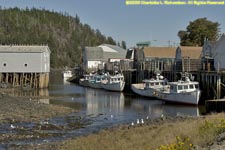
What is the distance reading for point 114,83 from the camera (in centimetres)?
7950

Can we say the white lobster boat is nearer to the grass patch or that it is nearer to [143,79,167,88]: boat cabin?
[143,79,167,88]: boat cabin

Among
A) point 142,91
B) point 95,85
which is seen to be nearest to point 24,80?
point 95,85

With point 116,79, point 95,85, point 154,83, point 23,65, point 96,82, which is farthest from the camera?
point 95,85

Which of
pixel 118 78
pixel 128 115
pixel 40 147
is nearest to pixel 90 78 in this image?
pixel 118 78

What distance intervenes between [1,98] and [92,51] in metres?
83.1

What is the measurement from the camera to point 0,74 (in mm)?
79625

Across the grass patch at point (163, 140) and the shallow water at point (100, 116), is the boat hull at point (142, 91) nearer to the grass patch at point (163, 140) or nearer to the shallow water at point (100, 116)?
the shallow water at point (100, 116)

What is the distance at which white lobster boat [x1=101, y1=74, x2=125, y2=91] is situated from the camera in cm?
7856

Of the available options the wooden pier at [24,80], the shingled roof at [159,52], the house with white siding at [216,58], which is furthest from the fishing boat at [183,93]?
the shingled roof at [159,52]

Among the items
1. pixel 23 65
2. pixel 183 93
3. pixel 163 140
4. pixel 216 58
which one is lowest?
pixel 183 93

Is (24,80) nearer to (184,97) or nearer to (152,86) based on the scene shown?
(152,86)

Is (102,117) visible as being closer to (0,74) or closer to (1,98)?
(1,98)

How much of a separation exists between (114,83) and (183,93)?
2732 cm

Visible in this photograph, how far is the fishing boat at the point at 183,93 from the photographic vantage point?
171ft
